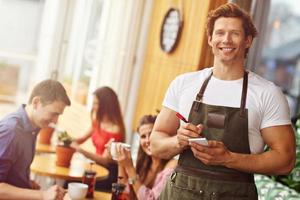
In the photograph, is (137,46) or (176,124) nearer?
(176,124)

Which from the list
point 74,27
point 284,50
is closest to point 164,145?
point 74,27

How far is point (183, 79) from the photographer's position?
1.96m

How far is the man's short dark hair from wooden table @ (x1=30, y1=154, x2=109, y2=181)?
435 millimetres

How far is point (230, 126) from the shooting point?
182 cm

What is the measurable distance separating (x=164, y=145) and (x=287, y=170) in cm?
45

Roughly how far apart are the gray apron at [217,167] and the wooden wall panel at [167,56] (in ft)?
2.52

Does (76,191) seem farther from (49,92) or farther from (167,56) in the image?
(167,56)

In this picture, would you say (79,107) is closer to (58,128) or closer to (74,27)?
(58,128)

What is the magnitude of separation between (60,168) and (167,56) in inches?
34.8

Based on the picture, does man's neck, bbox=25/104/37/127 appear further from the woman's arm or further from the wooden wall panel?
the wooden wall panel

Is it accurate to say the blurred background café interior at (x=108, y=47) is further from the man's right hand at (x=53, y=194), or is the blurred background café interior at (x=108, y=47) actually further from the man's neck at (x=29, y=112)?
the man's right hand at (x=53, y=194)

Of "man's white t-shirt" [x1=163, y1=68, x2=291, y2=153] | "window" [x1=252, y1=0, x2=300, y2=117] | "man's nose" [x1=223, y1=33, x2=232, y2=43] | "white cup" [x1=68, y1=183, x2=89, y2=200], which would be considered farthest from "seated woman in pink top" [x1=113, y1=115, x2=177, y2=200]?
"window" [x1=252, y1=0, x2=300, y2=117]

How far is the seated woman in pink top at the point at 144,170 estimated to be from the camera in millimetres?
2350

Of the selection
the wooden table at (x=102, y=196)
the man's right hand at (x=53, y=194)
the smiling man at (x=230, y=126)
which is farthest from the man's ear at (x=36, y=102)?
the smiling man at (x=230, y=126)
